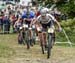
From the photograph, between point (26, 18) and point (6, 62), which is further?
point (26, 18)

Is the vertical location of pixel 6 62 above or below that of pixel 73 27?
above

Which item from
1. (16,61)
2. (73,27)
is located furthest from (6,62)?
(73,27)

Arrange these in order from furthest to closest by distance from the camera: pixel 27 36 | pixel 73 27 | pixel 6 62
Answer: pixel 73 27, pixel 27 36, pixel 6 62

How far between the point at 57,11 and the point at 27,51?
14.1 metres

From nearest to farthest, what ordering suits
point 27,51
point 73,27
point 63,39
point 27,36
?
point 27,51
point 27,36
point 63,39
point 73,27

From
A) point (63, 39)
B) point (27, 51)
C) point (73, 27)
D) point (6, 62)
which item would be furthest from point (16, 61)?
point (73, 27)

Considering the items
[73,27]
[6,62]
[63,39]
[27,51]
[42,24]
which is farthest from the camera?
[73,27]

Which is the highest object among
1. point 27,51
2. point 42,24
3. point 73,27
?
point 42,24

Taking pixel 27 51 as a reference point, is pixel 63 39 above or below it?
below

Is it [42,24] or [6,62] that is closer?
[6,62]

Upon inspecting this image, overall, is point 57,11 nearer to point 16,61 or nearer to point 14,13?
point 14,13

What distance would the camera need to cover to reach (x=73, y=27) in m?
30.3

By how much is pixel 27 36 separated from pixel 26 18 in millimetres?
905

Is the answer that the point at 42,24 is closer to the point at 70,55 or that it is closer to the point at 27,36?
the point at 70,55
